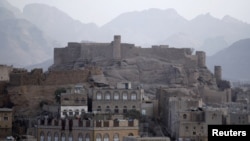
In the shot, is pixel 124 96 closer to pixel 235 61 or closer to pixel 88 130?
pixel 88 130

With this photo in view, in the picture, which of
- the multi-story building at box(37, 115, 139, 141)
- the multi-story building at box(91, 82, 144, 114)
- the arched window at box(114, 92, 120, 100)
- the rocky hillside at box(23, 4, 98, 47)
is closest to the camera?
the multi-story building at box(37, 115, 139, 141)

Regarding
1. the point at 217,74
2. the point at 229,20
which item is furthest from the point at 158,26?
the point at 217,74

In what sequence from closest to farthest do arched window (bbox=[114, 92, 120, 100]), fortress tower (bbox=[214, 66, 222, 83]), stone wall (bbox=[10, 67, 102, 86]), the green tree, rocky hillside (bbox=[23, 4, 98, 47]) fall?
arched window (bbox=[114, 92, 120, 100])
the green tree
stone wall (bbox=[10, 67, 102, 86])
fortress tower (bbox=[214, 66, 222, 83])
rocky hillside (bbox=[23, 4, 98, 47])

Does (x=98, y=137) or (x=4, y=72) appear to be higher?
(x=4, y=72)

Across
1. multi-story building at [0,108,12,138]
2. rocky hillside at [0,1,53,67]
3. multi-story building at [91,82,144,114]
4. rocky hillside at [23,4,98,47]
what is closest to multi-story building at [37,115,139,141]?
multi-story building at [0,108,12,138]

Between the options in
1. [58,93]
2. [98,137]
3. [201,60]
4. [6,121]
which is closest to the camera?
[98,137]

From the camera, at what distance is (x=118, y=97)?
51.2m

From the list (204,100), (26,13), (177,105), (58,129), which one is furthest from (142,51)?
(26,13)

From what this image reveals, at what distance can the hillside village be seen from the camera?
1588 inches

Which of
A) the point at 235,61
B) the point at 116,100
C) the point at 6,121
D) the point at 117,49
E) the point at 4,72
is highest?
the point at 235,61

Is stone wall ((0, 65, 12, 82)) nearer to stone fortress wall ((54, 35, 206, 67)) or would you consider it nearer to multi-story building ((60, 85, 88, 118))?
stone fortress wall ((54, 35, 206, 67))

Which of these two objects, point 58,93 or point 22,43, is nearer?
point 58,93

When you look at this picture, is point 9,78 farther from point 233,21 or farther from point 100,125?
point 233,21

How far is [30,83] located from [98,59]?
366 inches
